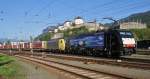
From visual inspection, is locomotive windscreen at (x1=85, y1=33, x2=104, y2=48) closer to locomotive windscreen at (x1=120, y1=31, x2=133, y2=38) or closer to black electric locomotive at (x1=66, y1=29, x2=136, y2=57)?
black electric locomotive at (x1=66, y1=29, x2=136, y2=57)


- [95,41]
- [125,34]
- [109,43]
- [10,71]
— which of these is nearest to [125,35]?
[125,34]

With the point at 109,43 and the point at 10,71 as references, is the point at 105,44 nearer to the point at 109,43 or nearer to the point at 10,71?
the point at 109,43

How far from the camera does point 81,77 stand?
19.1 metres

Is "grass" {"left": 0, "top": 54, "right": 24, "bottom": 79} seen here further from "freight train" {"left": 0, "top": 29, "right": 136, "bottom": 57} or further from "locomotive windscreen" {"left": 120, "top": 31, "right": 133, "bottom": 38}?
"locomotive windscreen" {"left": 120, "top": 31, "right": 133, "bottom": 38}

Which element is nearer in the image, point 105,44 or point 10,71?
point 10,71

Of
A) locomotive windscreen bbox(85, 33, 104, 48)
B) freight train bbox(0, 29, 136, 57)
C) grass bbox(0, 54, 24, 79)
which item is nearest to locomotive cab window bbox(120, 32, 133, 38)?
freight train bbox(0, 29, 136, 57)

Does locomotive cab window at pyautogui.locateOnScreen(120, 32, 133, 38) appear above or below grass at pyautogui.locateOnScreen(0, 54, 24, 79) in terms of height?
above

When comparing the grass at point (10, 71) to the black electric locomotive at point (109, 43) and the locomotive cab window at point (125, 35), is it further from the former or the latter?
the locomotive cab window at point (125, 35)

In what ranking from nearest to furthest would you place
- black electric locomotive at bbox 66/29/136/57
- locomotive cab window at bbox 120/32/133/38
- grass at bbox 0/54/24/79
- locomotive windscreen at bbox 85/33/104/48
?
1. grass at bbox 0/54/24/79
2. black electric locomotive at bbox 66/29/136/57
3. locomotive cab window at bbox 120/32/133/38
4. locomotive windscreen at bbox 85/33/104/48

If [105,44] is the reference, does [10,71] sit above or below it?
below

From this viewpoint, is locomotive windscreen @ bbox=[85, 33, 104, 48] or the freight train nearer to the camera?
the freight train

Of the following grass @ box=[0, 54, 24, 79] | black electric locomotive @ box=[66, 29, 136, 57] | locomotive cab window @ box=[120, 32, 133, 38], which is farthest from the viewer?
locomotive cab window @ box=[120, 32, 133, 38]

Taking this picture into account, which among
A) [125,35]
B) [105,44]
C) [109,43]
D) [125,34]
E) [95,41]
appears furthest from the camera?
[95,41]

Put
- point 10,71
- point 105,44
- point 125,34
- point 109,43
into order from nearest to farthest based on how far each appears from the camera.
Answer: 1. point 10,71
2. point 125,34
3. point 109,43
4. point 105,44
